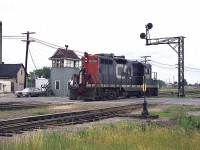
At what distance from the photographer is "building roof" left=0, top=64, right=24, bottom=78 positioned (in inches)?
2958

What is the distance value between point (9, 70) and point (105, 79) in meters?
47.3

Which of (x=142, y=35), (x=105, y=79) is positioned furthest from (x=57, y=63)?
(x=105, y=79)

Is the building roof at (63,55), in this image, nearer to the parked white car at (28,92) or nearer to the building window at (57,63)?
the building window at (57,63)

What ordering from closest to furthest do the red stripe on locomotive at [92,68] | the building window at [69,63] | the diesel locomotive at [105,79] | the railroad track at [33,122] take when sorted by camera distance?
the railroad track at [33,122], the diesel locomotive at [105,79], the red stripe on locomotive at [92,68], the building window at [69,63]

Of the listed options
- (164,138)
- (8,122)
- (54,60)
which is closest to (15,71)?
(54,60)

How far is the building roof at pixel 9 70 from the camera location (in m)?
75.1

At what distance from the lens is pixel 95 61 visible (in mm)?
31984

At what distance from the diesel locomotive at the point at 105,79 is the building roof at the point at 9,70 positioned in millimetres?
42823

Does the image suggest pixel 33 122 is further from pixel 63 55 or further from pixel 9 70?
pixel 9 70

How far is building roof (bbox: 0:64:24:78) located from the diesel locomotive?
140 ft

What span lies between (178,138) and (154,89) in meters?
32.9

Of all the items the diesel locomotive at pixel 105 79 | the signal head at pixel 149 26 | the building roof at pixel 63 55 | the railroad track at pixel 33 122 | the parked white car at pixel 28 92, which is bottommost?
the railroad track at pixel 33 122

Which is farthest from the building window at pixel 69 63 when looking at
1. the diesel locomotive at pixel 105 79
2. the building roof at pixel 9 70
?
the diesel locomotive at pixel 105 79

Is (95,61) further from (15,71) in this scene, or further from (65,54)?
(15,71)
